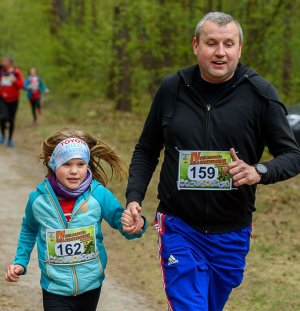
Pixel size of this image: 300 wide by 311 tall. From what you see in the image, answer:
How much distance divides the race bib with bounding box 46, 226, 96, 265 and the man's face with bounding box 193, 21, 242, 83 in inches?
44.0

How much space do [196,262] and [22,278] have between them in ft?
12.5

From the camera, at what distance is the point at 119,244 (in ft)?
30.6

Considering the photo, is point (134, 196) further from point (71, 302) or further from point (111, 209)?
point (71, 302)

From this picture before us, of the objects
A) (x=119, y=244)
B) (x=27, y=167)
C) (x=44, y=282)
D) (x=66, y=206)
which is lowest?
(x=27, y=167)

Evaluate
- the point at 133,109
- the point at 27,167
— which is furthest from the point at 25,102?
the point at 27,167

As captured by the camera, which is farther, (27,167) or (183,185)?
(27,167)

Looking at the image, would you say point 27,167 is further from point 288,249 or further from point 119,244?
point 288,249

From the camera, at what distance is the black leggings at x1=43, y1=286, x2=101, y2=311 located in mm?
4172

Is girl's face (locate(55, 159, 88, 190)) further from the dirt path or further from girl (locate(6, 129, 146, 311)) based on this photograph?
the dirt path

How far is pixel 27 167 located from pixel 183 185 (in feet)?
36.8

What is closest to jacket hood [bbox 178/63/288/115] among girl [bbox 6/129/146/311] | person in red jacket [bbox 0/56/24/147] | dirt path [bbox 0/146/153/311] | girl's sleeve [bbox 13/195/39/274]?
girl [bbox 6/129/146/311]

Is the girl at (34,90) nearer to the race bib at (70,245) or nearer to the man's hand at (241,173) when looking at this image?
the race bib at (70,245)

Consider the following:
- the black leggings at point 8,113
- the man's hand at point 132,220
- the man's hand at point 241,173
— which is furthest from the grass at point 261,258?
the black leggings at point 8,113

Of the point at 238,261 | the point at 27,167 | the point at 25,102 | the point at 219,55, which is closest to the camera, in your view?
the point at 219,55
